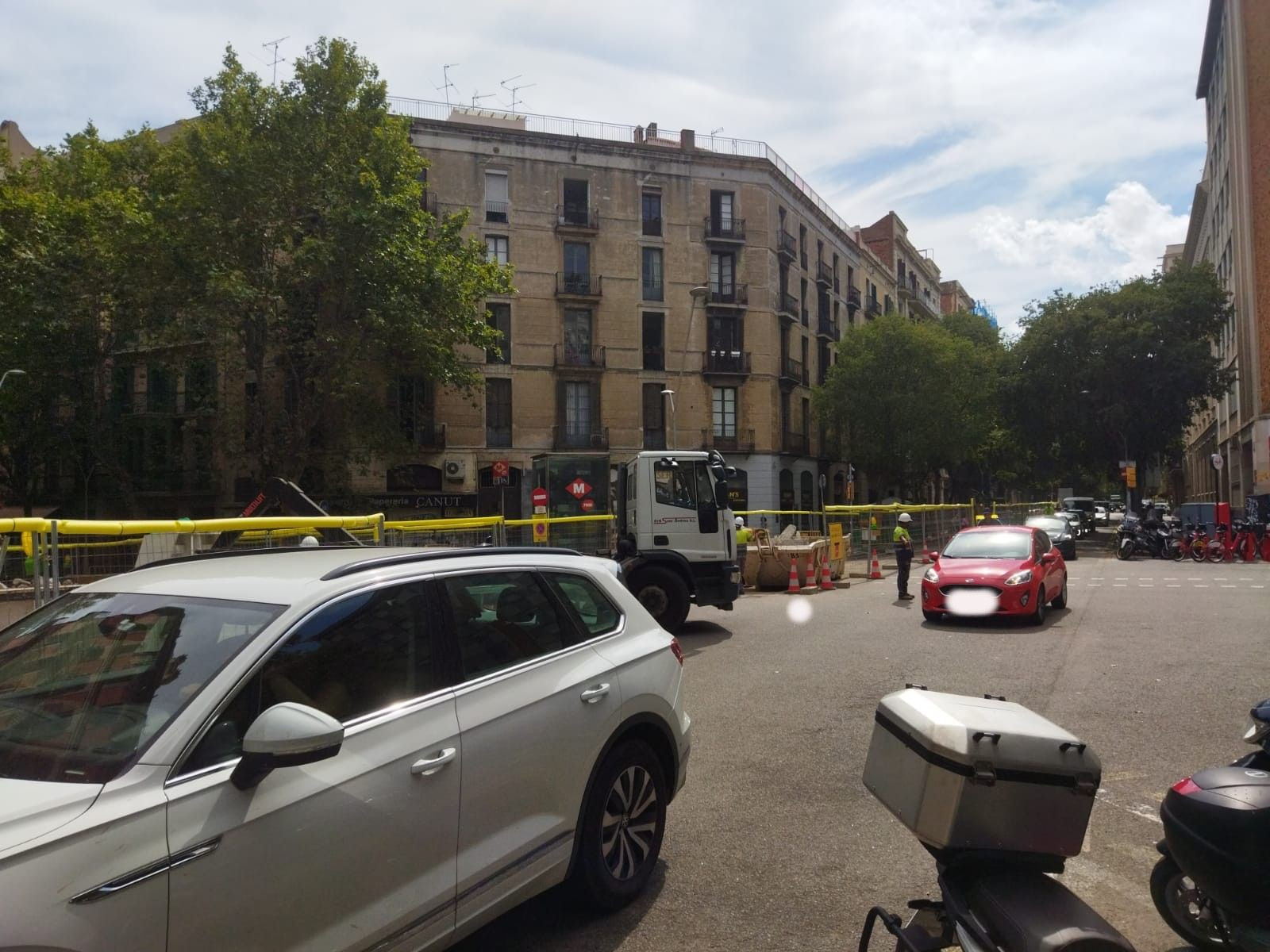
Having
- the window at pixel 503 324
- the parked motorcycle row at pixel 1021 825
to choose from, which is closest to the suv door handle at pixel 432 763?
the parked motorcycle row at pixel 1021 825

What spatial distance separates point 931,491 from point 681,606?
6242 cm

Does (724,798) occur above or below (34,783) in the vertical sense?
below

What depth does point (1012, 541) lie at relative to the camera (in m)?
13.9

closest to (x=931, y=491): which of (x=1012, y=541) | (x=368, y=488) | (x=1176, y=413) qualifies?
(x=1176, y=413)

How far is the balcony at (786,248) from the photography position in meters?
44.0

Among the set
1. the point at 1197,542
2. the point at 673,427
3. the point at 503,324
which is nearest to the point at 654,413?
the point at 673,427

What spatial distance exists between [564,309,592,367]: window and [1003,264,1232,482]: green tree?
62.4 feet

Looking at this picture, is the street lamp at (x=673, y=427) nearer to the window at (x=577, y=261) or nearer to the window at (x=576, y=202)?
the window at (x=577, y=261)

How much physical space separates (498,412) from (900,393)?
19.6m

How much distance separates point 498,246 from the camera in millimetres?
39281

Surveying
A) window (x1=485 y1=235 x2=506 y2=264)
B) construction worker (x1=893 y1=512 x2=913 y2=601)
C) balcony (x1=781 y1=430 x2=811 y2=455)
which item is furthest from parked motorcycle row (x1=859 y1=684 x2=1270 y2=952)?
balcony (x1=781 y1=430 x2=811 y2=455)

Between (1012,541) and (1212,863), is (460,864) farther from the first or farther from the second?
(1012,541)

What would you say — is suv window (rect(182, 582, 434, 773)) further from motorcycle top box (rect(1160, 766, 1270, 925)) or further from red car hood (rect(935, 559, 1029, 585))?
red car hood (rect(935, 559, 1029, 585))

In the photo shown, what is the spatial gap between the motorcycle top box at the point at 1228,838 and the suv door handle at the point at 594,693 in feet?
6.54
